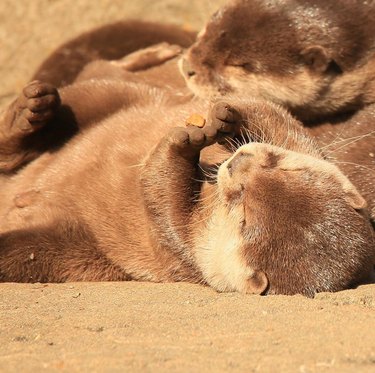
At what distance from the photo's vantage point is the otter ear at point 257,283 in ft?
13.2

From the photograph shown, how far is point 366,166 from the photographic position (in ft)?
16.0

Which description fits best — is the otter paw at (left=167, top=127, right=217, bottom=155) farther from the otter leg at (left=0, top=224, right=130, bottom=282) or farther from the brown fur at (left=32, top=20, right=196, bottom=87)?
the brown fur at (left=32, top=20, right=196, bottom=87)

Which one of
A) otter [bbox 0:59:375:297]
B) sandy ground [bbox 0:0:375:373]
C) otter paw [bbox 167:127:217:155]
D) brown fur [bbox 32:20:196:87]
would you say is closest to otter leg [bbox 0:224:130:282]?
otter [bbox 0:59:375:297]

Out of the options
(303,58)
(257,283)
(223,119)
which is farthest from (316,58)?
(257,283)

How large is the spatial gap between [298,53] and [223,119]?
3.94 ft

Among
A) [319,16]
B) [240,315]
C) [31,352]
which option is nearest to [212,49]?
[319,16]

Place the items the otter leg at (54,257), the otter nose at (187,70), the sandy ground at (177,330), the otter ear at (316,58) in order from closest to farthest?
the sandy ground at (177,330) < the otter leg at (54,257) < the otter ear at (316,58) < the otter nose at (187,70)

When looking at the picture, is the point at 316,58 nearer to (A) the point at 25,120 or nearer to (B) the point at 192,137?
(B) the point at 192,137

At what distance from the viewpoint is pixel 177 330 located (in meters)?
3.48

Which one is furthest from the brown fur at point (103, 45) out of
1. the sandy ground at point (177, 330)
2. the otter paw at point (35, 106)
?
the sandy ground at point (177, 330)

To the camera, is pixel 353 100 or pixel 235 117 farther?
pixel 353 100

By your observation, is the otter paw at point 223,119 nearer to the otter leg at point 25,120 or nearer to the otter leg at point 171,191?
the otter leg at point 171,191

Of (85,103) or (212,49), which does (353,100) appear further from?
(85,103)

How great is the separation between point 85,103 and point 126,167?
0.66 meters
